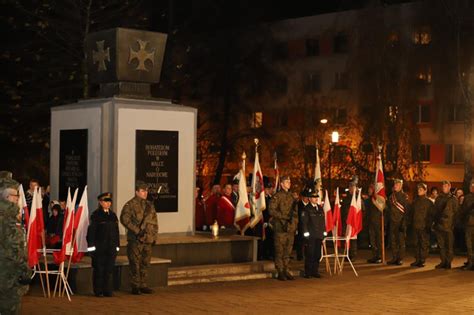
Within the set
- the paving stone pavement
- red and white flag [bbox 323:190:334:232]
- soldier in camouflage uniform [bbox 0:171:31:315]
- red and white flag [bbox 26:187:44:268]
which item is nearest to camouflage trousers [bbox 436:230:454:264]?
the paving stone pavement

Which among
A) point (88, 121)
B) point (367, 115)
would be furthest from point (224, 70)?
point (88, 121)

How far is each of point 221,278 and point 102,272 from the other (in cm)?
341

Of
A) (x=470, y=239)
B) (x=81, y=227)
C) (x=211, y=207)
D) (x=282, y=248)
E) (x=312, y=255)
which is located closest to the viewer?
(x=81, y=227)

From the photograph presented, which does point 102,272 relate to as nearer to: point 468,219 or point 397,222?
point 397,222

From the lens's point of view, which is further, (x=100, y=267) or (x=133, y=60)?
(x=133, y=60)

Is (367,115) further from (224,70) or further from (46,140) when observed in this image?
(46,140)

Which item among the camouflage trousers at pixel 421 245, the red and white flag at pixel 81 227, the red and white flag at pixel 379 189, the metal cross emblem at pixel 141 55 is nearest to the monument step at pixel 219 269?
the red and white flag at pixel 81 227

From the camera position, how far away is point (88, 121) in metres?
19.7

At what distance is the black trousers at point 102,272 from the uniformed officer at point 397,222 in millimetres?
9049

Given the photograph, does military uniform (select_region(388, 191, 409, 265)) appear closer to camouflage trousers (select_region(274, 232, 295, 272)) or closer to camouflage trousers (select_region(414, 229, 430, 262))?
camouflage trousers (select_region(414, 229, 430, 262))

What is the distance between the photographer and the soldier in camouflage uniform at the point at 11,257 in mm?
10914

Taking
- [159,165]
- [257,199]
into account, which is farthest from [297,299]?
[257,199]

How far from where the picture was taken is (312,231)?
786 inches

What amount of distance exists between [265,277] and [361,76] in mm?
28210
